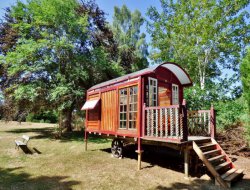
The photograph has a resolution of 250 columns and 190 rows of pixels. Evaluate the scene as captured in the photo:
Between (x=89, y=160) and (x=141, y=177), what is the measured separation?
3097 millimetres

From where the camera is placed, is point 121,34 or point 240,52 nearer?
point 240,52

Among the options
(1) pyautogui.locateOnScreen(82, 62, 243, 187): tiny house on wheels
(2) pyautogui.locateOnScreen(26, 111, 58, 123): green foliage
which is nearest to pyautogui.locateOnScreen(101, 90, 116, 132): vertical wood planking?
(1) pyautogui.locateOnScreen(82, 62, 243, 187): tiny house on wheels

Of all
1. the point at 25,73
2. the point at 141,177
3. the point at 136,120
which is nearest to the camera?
the point at 141,177

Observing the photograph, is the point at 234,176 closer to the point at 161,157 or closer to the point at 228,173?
the point at 228,173

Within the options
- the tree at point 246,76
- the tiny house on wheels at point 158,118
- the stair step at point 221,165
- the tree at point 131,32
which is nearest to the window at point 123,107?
the tiny house on wheels at point 158,118

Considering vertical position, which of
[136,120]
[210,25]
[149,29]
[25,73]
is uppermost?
[149,29]

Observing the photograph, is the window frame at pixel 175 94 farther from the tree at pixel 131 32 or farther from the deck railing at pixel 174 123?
the tree at pixel 131 32

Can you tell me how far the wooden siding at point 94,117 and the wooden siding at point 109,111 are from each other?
1.42 ft

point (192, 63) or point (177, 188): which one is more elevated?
point (192, 63)

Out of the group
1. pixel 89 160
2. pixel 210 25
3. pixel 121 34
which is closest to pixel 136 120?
pixel 89 160

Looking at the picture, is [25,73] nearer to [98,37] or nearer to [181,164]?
[98,37]

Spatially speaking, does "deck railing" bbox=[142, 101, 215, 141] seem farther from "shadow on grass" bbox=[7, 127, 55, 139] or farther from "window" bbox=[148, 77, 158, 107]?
"shadow on grass" bbox=[7, 127, 55, 139]

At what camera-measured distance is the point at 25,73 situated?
15.0m

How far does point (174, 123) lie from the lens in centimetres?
745
